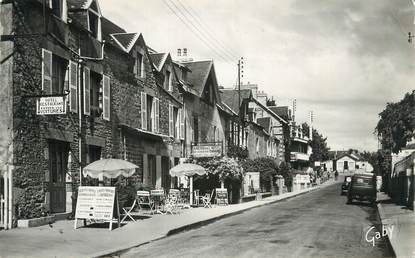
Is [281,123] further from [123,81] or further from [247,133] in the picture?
[123,81]

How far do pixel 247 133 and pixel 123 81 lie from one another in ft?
81.7

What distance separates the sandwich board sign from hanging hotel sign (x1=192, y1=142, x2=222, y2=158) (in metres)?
11.1

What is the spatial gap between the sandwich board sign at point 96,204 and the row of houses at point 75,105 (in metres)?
1.40

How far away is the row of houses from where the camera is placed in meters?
13.3

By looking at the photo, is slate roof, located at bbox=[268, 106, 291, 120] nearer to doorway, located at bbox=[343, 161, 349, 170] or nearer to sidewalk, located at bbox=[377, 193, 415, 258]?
sidewalk, located at bbox=[377, 193, 415, 258]

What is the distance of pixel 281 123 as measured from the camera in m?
61.0

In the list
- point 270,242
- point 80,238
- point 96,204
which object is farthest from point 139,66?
point 270,242

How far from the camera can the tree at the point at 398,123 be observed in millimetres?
21188

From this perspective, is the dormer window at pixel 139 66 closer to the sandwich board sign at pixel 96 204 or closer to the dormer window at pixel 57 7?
the dormer window at pixel 57 7

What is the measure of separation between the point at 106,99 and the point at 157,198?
4366 millimetres

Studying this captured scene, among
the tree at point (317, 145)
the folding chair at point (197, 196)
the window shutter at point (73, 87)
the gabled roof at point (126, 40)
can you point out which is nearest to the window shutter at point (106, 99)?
the window shutter at point (73, 87)

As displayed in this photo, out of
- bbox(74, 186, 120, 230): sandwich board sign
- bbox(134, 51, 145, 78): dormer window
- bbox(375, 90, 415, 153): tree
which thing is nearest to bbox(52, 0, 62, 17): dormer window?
bbox(74, 186, 120, 230): sandwich board sign

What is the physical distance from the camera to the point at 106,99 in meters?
18.5

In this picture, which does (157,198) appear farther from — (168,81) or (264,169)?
(264,169)
